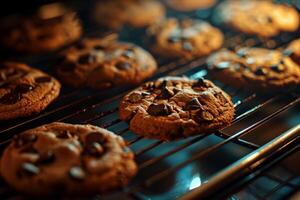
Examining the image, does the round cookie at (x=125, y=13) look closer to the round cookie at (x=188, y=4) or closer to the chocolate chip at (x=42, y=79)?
the round cookie at (x=188, y=4)

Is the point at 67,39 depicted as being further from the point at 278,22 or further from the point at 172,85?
the point at 278,22

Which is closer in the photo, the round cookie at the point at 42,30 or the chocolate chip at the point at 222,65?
the chocolate chip at the point at 222,65

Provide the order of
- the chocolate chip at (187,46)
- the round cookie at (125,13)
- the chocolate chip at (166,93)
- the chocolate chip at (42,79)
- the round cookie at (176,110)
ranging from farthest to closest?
the round cookie at (125,13) < the chocolate chip at (187,46) < the chocolate chip at (42,79) < the chocolate chip at (166,93) < the round cookie at (176,110)

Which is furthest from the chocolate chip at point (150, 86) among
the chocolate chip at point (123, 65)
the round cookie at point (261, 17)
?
the round cookie at point (261, 17)

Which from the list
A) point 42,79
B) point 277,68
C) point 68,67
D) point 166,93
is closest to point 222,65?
point 277,68

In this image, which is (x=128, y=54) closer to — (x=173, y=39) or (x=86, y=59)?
(x=86, y=59)

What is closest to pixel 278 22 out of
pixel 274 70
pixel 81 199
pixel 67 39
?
pixel 274 70
